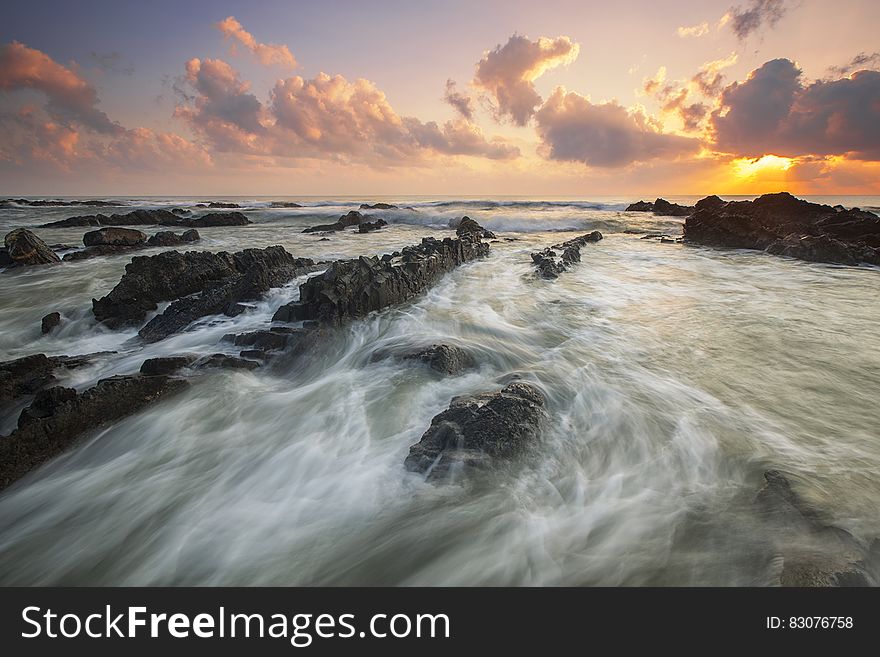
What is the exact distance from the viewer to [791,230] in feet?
62.1

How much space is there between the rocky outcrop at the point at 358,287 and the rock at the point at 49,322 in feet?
13.6

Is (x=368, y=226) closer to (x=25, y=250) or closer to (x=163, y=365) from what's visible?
(x=25, y=250)

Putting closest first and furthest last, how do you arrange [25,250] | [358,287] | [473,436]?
1. [473,436]
2. [358,287]
3. [25,250]

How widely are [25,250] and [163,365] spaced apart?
12.2 m

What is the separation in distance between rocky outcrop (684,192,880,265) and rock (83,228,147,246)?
26.2 m

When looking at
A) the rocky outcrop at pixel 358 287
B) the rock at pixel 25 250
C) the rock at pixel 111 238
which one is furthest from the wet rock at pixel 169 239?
the rocky outcrop at pixel 358 287

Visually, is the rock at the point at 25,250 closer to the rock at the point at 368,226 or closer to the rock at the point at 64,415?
the rock at the point at 64,415

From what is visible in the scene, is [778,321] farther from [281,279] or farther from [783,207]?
[783,207]

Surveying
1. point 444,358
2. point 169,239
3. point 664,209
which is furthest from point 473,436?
point 664,209

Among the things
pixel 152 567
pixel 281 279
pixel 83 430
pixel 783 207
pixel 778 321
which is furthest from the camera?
pixel 783 207

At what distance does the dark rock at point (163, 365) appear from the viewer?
4844 millimetres

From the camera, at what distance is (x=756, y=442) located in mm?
3688
